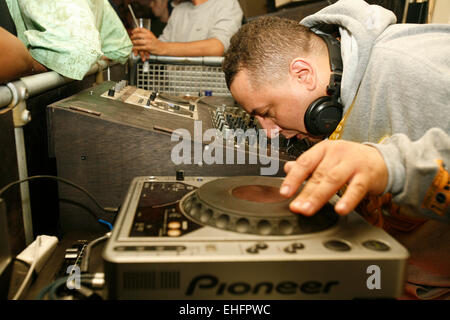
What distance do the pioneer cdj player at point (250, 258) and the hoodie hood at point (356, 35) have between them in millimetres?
519

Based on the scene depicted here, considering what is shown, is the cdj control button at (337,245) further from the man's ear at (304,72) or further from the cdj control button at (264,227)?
the man's ear at (304,72)

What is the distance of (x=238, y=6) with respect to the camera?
2557 mm

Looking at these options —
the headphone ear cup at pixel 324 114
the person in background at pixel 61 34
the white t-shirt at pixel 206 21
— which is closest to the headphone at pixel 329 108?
the headphone ear cup at pixel 324 114

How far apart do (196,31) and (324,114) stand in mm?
1830

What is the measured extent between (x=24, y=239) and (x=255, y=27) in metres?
0.91

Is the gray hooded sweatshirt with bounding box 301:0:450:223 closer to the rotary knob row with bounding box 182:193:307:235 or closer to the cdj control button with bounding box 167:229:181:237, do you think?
the rotary knob row with bounding box 182:193:307:235

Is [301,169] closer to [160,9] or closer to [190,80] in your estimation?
[190,80]

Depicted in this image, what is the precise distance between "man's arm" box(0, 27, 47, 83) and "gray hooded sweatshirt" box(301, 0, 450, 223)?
0.77 meters

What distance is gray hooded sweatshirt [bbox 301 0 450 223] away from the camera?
0.60 metres

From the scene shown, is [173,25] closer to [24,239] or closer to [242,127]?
[242,127]

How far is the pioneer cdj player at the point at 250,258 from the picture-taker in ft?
1.56

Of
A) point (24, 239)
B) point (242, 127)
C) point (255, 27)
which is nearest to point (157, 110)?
point (242, 127)

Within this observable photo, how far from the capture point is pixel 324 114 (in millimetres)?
1026

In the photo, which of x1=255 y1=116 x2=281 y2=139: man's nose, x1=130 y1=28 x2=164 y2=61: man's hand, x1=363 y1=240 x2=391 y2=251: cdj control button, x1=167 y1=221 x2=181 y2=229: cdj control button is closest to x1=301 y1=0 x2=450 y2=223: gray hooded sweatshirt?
x1=363 y1=240 x2=391 y2=251: cdj control button
